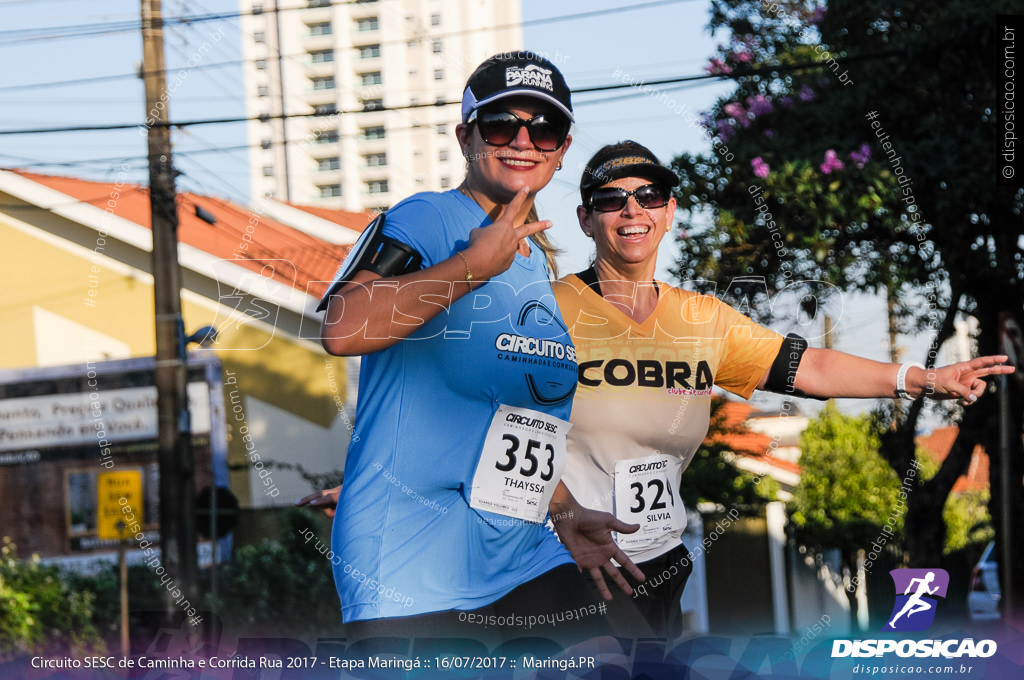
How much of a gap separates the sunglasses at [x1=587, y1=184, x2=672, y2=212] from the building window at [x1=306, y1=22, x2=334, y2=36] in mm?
1656

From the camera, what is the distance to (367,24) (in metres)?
5.11

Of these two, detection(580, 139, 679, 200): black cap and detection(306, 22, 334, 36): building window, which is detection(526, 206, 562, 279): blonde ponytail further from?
detection(306, 22, 334, 36): building window

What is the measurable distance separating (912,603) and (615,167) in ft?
6.71

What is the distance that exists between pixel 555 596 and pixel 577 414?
0.68 meters

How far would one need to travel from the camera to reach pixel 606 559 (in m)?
4.21

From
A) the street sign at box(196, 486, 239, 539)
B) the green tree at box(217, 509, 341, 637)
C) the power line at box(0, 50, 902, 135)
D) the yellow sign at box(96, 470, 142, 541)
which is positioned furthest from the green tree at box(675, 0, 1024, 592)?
the yellow sign at box(96, 470, 142, 541)

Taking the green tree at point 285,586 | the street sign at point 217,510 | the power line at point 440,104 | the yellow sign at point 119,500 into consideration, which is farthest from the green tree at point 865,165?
the yellow sign at point 119,500

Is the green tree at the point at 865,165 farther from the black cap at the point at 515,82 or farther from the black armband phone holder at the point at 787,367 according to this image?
the black cap at the point at 515,82

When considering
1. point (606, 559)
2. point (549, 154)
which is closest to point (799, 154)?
point (549, 154)

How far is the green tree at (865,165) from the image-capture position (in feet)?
15.6

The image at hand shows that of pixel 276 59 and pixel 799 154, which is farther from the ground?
pixel 276 59

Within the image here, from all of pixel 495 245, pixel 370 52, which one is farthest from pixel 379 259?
pixel 370 52

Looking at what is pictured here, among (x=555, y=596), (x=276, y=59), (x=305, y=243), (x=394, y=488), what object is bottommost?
(x=555, y=596)

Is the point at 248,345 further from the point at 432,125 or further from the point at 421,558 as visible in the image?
the point at 421,558
